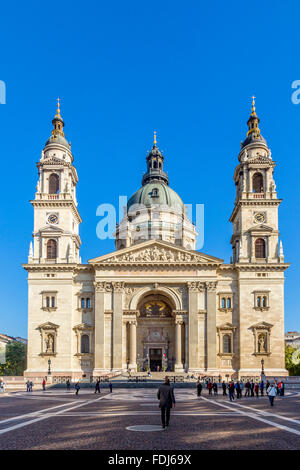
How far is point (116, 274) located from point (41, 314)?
10843 mm

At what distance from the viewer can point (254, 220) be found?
67500 millimetres

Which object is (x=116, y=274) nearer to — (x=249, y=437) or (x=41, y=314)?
(x=41, y=314)

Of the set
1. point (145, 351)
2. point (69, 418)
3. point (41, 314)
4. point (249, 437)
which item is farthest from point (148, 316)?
point (249, 437)

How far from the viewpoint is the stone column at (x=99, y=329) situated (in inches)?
2490

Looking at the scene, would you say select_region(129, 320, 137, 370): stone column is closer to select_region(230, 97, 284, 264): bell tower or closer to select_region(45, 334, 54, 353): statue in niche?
select_region(45, 334, 54, 353): statue in niche

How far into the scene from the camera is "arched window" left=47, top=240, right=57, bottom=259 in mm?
67375

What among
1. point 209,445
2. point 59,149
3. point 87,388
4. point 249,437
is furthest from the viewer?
point 59,149

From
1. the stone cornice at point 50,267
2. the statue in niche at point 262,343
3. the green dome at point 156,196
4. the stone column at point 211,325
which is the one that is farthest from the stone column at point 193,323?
the green dome at point 156,196

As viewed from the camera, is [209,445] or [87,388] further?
[87,388]

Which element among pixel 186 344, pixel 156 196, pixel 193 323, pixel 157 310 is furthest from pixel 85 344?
pixel 156 196

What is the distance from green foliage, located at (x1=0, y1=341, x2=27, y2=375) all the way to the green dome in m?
35.9

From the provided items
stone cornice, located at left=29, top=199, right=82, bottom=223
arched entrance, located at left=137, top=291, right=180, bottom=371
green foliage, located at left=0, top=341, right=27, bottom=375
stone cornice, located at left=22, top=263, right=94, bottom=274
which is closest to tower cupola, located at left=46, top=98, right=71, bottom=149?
stone cornice, located at left=29, top=199, right=82, bottom=223

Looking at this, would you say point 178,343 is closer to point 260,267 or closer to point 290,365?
point 260,267

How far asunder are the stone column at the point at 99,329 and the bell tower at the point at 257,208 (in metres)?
18.5
